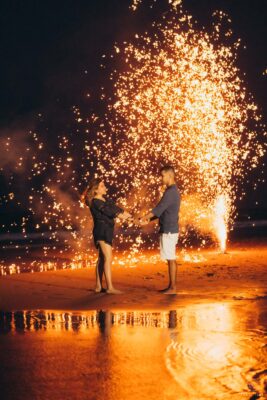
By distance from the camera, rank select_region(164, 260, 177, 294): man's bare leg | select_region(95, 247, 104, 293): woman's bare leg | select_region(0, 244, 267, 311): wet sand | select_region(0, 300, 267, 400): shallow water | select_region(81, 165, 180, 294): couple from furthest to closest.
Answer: select_region(95, 247, 104, 293): woman's bare leg
select_region(81, 165, 180, 294): couple
select_region(164, 260, 177, 294): man's bare leg
select_region(0, 244, 267, 311): wet sand
select_region(0, 300, 267, 400): shallow water

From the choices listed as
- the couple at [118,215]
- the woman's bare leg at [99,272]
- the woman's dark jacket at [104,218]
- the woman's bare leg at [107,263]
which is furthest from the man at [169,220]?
the woman's bare leg at [99,272]

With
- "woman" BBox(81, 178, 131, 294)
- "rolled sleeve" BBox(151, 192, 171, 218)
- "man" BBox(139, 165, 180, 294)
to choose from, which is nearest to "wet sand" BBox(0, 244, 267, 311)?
"woman" BBox(81, 178, 131, 294)

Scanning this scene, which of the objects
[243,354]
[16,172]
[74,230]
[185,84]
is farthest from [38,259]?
[16,172]

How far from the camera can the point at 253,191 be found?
59.0 meters

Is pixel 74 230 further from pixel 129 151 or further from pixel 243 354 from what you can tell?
pixel 243 354

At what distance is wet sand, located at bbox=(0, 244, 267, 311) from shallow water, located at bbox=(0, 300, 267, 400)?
2.54 ft

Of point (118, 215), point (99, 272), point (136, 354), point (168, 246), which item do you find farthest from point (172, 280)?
point (136, 354)

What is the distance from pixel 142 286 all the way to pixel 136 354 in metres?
5.67

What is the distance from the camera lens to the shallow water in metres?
6.57

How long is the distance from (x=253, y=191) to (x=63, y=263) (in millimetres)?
41068

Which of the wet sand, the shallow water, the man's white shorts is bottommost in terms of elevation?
the shallow water

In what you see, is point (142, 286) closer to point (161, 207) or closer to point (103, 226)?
point (103, 226)

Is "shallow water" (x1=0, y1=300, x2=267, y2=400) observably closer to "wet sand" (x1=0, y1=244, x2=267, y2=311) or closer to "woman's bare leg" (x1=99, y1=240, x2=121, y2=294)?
"wet sand" (x1=0, y1=244, x2=267, y2=311)

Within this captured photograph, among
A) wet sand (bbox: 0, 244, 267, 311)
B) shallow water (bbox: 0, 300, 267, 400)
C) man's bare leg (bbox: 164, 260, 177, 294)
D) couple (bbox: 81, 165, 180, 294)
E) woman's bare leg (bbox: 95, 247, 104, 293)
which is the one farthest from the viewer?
woman's bare leg (bbox: 95, 247, 104, 293)
